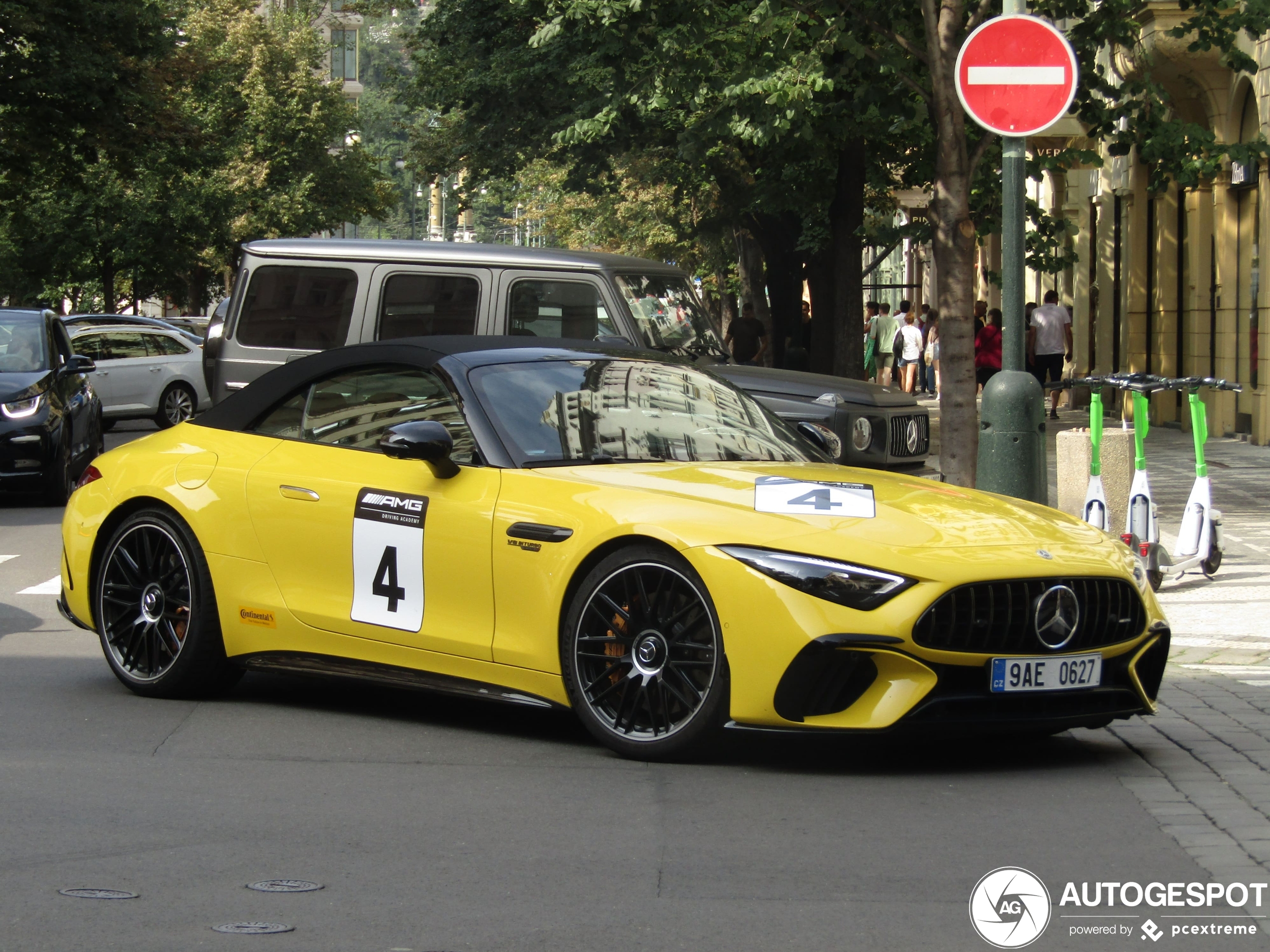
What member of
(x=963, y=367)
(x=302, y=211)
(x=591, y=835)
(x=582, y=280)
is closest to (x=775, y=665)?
(x=591, y=835)

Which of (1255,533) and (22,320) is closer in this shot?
(1255,533)

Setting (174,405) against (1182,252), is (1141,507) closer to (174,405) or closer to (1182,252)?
(1182,252)

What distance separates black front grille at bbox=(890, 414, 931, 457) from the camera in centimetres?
1355

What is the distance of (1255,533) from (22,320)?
11.0m

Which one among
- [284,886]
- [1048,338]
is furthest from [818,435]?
[1048,338]

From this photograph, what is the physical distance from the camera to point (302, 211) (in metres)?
59.1

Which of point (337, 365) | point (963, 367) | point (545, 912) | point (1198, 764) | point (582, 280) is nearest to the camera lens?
point (545, 912)

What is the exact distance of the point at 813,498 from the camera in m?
6.23

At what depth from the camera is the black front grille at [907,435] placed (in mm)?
13547

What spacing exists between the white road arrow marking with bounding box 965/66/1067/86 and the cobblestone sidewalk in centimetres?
283

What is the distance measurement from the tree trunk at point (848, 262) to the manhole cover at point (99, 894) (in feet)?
69.8

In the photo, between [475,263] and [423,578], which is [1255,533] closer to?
[475,263]

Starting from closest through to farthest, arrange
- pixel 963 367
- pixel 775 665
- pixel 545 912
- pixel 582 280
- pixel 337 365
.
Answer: pixel 545 912, pixel 775 665, pixel 337 365, pixel 582 280, pixel 963 367

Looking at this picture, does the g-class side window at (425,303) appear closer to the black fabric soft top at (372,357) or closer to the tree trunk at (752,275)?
the black fabric soft top at (372,357)
